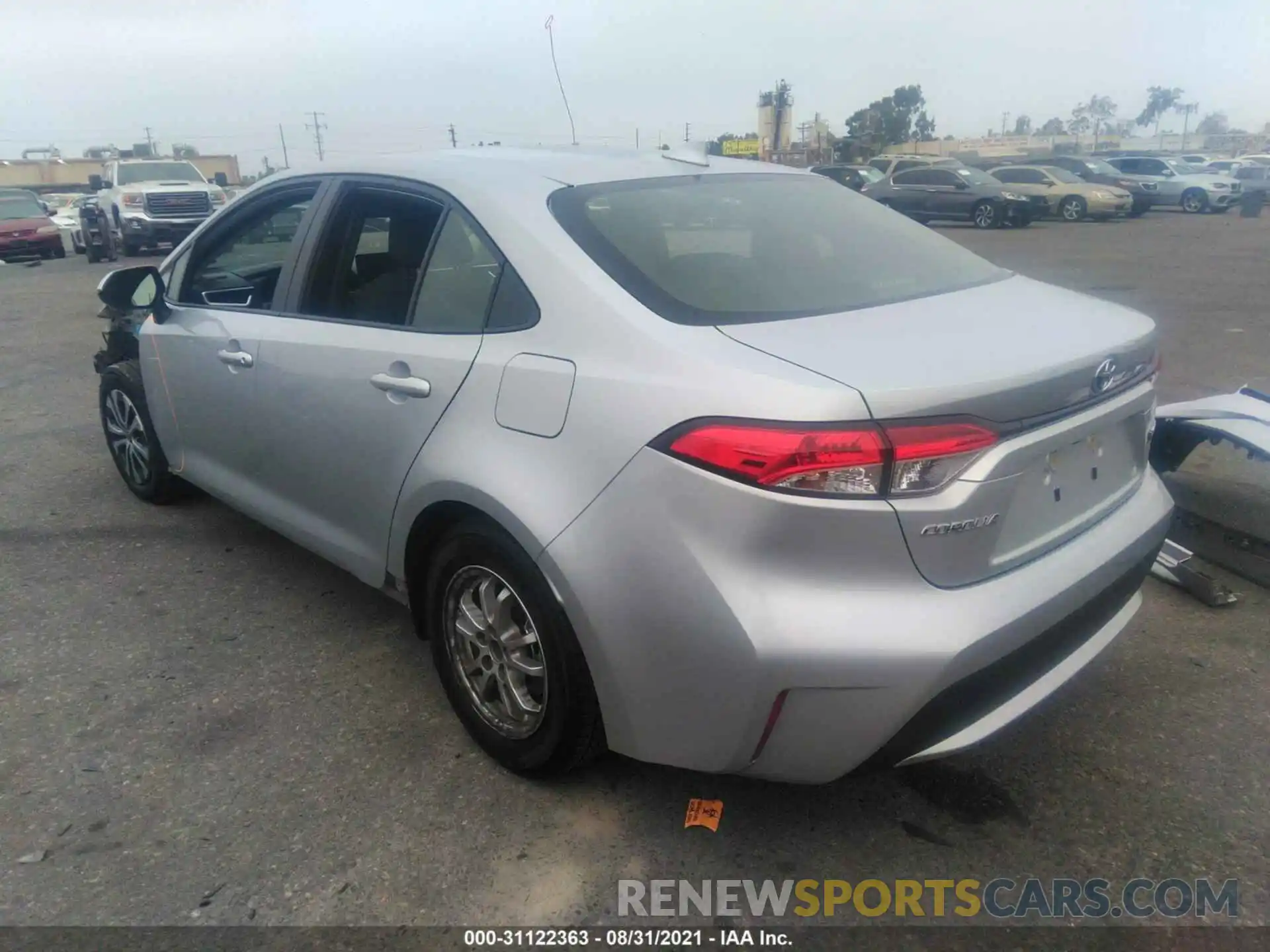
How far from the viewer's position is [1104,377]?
2293mm

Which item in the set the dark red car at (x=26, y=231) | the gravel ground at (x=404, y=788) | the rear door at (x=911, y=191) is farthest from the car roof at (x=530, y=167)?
the dark red car at (x=26, y=231)

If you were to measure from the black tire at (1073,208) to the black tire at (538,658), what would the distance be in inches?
1011

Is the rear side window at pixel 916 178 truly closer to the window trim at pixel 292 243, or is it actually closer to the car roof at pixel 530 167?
the car roof at pixel 530 167

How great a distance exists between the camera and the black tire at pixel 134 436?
4.52 meters

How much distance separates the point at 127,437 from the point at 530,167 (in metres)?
3.00

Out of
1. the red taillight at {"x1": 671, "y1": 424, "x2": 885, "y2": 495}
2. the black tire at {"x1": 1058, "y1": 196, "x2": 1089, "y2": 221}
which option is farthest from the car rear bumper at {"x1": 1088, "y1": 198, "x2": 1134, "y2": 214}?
the red taillight at {"x1": 671, "y1": 424, "x2": 885, "y2": 495}

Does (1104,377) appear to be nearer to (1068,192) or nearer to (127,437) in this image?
(127,437)

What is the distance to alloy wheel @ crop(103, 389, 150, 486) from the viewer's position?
15.2 ft

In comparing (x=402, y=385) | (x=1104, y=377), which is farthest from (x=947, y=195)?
(x=402, y=385)

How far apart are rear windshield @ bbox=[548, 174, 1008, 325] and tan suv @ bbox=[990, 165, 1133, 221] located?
2434 cm

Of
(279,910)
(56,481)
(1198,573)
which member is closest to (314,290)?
(279,910)

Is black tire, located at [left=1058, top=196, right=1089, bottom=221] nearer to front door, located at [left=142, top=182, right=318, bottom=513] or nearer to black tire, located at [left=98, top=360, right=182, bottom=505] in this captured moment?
black tire, located at [left=98, top=360, right=182, bottom=505]

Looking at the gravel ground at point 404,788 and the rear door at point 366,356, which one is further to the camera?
the rear door at point 366,356

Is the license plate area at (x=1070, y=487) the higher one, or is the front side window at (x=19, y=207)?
the license plate area at (x=1070, y=487)
